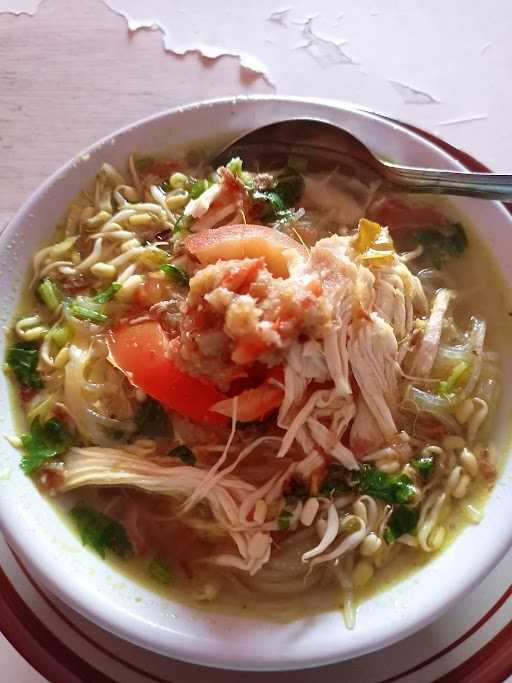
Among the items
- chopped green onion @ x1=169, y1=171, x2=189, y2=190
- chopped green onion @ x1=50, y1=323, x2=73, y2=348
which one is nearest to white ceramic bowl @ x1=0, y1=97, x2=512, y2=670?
chopped green onion @ x1=50, y1=323, x2=73, y2=348

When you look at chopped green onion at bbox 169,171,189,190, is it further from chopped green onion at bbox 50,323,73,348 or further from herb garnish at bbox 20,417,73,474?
herb garnish at bbox 20,417,73,474

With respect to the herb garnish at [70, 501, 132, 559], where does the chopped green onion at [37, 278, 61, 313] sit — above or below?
above

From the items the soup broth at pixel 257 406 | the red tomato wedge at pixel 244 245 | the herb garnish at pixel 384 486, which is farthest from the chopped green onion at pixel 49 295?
the herb garnish at pixel 384 486

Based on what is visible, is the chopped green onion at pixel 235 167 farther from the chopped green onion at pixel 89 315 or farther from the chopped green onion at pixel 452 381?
the chopped green onion at pixel 452 381

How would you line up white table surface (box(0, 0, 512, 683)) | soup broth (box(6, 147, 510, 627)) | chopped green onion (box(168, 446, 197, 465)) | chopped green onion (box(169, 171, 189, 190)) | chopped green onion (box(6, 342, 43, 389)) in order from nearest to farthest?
soup broth (box(6, 147, 510, 627)), chopped green onion (box(168, 446, 197, 465)), chopped green onion (box(6, 342, 43, 389)), chopped green onion (box(169, 171, 189, 190)), white table surface (box(0, 0, 512, 683))

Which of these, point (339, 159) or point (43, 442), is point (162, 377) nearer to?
point (43, 442)

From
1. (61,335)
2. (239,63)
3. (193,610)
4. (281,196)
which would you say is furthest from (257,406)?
(239,63)
